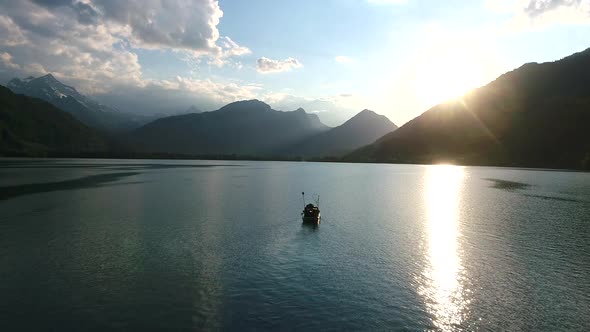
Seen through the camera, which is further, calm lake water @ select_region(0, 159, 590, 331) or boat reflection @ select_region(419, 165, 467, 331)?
boat reflection @ select_region(419, 165, 467, 331)

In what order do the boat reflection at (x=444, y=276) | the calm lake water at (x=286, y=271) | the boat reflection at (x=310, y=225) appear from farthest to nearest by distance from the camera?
1. the boat reflection at (x=310, y=225)
2. the boat reflection at (x=444, y=276)
3. the calm lake water at (x=286, y=271)

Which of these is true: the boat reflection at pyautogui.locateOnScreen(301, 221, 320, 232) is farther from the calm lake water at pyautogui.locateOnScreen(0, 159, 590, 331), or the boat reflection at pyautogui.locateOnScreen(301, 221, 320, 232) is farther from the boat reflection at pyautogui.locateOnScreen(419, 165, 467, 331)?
the boat reflection at pyautogui.locateOnScreen(419, 165, 467, 331)

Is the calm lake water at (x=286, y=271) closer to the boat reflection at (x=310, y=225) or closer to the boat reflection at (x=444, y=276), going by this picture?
the boat reflection at (x=444, y=276)

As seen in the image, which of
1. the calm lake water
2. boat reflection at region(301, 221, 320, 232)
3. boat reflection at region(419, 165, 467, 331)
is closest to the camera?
the calm lake water

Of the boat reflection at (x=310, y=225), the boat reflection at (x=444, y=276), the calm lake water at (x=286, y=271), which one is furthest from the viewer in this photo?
the boat reflection at (x=310, y=225)

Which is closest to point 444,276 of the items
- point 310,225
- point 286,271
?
point 286,271

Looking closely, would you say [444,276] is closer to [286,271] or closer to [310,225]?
[286,271]

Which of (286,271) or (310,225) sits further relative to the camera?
(310,225)

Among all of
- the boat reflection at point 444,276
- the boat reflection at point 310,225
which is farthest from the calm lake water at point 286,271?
the boat reflection at point 310,225

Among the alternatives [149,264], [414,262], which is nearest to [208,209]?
[149,264]

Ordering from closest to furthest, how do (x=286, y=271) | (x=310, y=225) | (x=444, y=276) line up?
(x=444, y=276) < (x=286, y=271) < (x=310, y=225)

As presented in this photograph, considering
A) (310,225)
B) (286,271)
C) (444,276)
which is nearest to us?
(444,276)

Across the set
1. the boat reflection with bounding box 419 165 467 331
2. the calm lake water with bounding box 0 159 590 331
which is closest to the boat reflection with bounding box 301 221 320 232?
the calm lake water with bounding box 0 159 590 331

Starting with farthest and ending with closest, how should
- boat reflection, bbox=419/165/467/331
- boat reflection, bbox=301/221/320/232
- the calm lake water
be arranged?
boat reflection, bbox=301/221/320/232
boat reflection, bbox=419/165/467/331
the calm lake water
